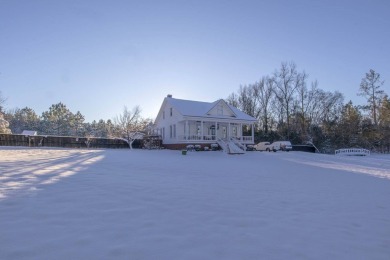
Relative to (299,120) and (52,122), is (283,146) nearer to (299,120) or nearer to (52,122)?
(299,120)

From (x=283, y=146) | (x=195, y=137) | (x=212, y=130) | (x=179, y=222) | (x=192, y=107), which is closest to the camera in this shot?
(x=179, y=222)

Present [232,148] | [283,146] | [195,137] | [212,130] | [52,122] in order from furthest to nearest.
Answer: [52,122] → [212,130] → [283,146] → [195,137] → [232,148]

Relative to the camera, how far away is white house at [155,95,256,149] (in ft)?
97.4

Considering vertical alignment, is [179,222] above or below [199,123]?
below

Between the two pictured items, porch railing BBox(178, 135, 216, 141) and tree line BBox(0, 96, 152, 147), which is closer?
porch railing BBox(178, 135, 216, 141)

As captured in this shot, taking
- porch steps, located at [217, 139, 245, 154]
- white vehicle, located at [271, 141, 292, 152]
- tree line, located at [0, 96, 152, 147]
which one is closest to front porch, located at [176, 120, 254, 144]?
porch steps, located at [217, 139, 245, 154]

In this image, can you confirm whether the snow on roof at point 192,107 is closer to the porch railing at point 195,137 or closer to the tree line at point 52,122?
the porch railing at point 195,137

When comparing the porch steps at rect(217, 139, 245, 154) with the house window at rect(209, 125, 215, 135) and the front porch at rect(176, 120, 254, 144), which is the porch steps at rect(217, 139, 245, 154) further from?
the house window at rect(209, 125, 215, 135)

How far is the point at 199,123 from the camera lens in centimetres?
3269

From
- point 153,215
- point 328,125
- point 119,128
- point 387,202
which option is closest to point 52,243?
point 153,215

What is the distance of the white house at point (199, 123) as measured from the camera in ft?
97.4

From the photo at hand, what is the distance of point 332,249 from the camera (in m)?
3.41

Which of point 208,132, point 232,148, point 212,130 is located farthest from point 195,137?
point 232,148

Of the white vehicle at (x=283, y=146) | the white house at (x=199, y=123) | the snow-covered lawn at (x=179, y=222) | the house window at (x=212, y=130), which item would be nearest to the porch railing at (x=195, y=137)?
the white house at (x=199, y=123)
